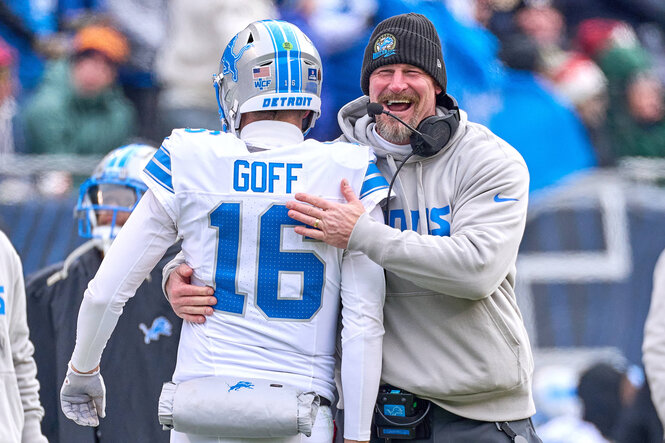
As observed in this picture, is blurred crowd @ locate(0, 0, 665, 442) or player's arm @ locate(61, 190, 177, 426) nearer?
player's arm @ locate(61, 190, 177, 426)

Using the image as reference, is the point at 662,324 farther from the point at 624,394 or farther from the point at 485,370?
the point at 624,394

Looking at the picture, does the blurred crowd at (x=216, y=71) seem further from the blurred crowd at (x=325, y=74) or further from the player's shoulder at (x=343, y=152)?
the player's shoulder at (x=343, y=152)

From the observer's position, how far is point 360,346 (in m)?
3.42

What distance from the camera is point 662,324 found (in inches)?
166

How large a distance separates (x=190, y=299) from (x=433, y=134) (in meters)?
0.95

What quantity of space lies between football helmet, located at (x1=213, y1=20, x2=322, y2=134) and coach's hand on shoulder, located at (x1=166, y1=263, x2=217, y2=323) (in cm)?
49

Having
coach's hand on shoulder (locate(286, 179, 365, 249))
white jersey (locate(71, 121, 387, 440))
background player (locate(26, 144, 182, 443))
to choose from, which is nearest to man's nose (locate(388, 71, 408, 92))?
white jersey (locate(71, 121, 387, 440))

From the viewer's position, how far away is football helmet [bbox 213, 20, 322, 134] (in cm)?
354

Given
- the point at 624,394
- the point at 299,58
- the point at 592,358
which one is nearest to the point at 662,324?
the point at 299,58

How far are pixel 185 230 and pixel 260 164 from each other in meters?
0.32

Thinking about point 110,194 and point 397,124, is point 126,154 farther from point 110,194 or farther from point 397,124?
point 397,124

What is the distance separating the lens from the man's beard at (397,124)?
3789mm

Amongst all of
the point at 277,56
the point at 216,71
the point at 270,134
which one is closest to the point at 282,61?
the point at 277,56

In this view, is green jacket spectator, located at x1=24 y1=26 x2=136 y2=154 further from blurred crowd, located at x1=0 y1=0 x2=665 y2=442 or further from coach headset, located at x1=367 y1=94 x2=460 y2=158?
coach headset, located at x1=367 y1=94 x2=460 y2=158
